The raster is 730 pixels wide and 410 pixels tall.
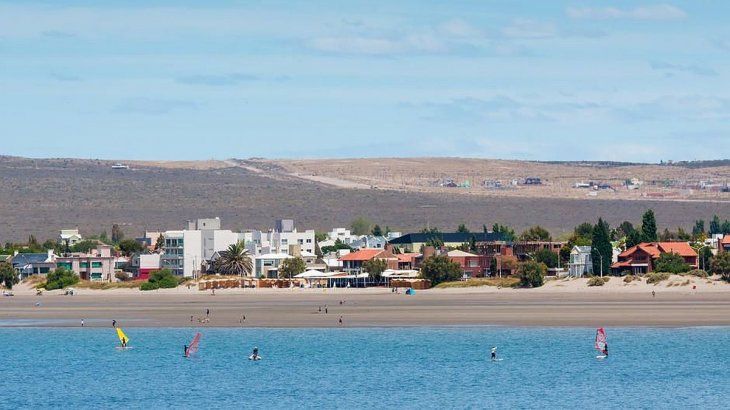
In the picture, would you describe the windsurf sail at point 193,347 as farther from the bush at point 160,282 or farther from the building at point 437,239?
the building at point 437,239

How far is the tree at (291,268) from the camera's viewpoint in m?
136

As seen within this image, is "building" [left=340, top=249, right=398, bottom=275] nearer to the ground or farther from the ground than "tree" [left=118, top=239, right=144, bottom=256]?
nearer to the ground

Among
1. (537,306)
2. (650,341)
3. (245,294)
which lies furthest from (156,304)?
(650,341)

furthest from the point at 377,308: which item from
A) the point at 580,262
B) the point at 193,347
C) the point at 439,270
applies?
the point at 580,262

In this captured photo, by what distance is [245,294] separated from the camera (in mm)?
117812

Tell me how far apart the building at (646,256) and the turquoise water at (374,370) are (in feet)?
144

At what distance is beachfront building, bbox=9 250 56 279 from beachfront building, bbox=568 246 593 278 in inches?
2037

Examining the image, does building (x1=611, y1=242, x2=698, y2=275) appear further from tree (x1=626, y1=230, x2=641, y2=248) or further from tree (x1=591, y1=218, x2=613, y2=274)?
tree (x1=626, y1=230, x2=641, y2=248)

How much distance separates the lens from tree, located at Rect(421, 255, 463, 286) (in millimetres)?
120188

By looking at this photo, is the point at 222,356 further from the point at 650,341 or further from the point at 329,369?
the point at 650,341

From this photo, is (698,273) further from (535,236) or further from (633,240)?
(535,236)

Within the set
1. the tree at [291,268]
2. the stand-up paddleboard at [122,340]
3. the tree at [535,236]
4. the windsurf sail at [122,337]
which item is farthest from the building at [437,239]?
the windsurf sail at [122,337]

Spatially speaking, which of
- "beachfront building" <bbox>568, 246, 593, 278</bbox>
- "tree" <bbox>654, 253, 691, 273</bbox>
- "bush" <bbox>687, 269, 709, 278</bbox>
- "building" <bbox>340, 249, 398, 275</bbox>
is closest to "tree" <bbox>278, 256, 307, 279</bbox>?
"building" <bbox>340, 249, 398, 275</bbox>

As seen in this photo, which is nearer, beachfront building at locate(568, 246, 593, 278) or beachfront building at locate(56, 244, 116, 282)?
beachfront building at locate(568, 246, 593, 278)
